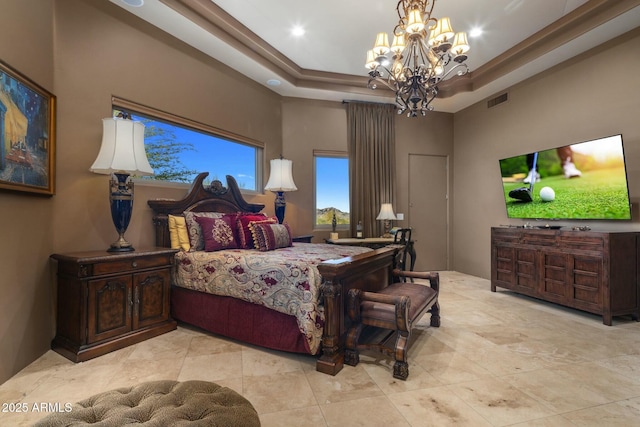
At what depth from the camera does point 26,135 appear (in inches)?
→ 86.4

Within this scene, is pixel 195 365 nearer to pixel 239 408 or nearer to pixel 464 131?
pixel 239 408

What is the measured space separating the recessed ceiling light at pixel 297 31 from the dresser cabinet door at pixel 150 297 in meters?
3.17

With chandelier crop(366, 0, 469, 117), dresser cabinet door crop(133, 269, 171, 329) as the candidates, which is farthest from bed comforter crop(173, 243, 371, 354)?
chandelier crop(366, 0, 469, 117)

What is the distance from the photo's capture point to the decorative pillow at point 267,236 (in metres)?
3.20

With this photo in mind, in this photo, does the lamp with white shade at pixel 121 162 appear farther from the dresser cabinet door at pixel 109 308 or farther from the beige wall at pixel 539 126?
the beige wall at pixel 539 126

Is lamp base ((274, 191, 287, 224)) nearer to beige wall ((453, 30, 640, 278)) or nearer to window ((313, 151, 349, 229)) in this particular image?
window ((313, 151, 349, 229))

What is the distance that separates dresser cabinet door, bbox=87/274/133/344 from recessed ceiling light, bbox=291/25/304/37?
10.9ft

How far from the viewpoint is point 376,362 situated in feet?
7.55

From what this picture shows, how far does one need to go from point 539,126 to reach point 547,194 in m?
1.05

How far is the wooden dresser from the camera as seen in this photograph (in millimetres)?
3164

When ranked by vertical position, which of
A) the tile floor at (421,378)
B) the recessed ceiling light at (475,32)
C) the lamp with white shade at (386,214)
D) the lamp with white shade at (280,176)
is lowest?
the tile floor at (421,378)

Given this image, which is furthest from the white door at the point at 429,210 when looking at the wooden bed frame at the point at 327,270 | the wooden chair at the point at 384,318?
the wooden chair at the point at 384,318

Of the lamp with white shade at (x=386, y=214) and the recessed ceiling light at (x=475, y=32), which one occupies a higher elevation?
the recessed ceiling light at (x=475, y=32)

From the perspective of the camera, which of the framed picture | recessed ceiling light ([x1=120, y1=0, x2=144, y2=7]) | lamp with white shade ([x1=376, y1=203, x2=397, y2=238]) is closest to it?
the framed picture
